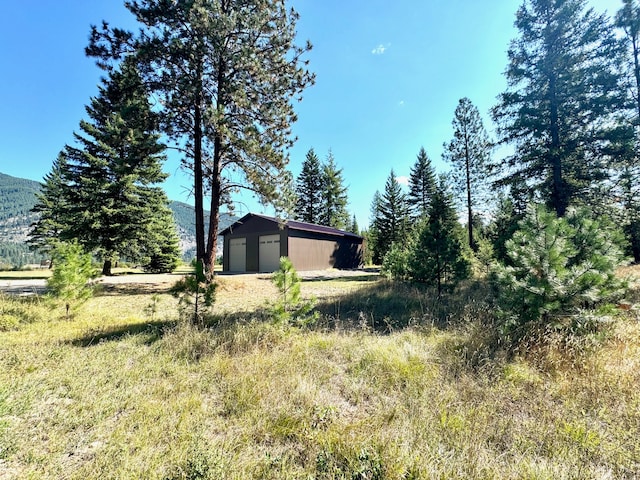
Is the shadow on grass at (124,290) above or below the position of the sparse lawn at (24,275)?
below

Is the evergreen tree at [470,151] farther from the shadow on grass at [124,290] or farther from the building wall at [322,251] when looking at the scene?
the shadow on grass at [124,290]

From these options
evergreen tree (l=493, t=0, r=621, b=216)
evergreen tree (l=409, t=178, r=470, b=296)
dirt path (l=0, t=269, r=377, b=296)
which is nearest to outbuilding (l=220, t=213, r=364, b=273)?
dirt path (l=0, t=269, r=377, b=296)

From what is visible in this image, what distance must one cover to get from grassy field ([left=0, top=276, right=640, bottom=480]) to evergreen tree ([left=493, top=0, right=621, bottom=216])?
6.88 m

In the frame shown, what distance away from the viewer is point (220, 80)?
8945 mm

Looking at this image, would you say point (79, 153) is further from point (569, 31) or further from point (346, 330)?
point (569, 31)

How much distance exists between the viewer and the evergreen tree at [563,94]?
855cm

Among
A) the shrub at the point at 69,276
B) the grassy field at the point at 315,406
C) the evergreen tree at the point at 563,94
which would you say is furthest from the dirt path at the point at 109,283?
the evergreen tree at the point at 563,94

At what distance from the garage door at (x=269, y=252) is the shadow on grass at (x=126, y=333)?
1273cm

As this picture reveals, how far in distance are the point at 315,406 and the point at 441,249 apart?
19.7 feet

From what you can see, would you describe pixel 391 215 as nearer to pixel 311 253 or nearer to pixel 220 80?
pixel 311 253

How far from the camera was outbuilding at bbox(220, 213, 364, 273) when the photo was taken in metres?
17.7

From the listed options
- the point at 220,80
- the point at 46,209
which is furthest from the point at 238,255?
the point at 46,209

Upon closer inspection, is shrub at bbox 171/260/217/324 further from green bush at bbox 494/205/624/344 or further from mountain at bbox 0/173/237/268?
mountain at bbox 0/173/237/268

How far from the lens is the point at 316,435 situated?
192cm
